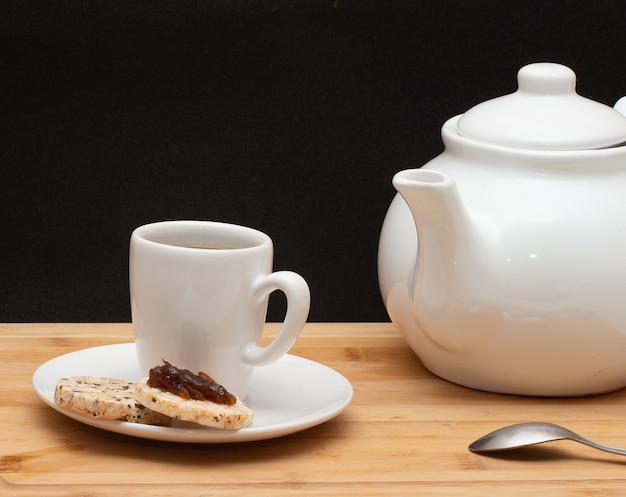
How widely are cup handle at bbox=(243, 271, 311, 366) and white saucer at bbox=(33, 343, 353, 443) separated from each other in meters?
0.05

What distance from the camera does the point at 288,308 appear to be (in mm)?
866

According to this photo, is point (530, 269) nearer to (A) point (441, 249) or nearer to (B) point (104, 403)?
(A) point (441, 249)

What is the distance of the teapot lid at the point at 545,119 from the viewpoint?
0.95 metres

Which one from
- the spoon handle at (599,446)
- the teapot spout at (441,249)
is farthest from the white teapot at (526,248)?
the spoon handle at (599,446)

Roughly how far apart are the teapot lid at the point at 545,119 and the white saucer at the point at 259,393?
266 mm

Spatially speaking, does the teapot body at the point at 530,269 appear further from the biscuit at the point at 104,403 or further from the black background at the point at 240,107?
the black background at the point at 240,107

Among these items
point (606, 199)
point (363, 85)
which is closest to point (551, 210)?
point (606, 199)

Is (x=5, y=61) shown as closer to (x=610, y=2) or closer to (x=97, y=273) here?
(x=97, y=273)

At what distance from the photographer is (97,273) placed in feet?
5.13

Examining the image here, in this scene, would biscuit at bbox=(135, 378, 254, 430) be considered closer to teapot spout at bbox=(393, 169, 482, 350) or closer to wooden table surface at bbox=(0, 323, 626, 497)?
wooden table surface at bbox=(0, 323, 626, 497)

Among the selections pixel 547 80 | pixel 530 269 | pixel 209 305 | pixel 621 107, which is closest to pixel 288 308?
pixel 209 305

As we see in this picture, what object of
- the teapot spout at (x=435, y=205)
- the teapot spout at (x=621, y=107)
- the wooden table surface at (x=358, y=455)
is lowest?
the wooden table surface at (x=358, y=455)

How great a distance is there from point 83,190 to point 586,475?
0.91 m

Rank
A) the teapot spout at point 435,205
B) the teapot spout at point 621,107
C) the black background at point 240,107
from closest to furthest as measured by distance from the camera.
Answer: the teapot spout at point 435,205 < the teapot spout at point 621,107 < the black background at point 240,107
